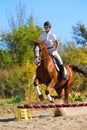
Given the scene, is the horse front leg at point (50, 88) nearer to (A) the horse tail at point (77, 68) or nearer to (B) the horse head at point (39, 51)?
(B) the horse head at point (39, 51)

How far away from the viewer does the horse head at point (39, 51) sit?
1335cm

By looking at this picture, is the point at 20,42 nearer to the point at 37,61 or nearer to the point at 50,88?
the point at 50,88

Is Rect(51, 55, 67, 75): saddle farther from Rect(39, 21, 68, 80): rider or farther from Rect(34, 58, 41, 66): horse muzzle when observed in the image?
Rect(34, 58, 41, 66): horse muzzle

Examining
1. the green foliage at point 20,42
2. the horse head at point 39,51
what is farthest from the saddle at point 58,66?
the green foliage at point 20,42

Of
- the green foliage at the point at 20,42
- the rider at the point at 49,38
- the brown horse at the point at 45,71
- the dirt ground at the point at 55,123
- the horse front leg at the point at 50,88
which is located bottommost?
the dirt ground at the point at 55,123

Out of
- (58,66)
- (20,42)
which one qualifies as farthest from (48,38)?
(20,42)

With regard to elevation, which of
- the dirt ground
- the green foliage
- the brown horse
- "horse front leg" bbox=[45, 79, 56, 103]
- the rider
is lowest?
the dirt ground

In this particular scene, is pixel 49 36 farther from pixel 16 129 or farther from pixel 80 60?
pixel 80 60

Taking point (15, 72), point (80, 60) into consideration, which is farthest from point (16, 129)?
point (80, 60)

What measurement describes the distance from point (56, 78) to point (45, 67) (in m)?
0.64

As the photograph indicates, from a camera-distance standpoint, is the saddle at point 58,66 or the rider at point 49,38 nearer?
the rider at point 49,38

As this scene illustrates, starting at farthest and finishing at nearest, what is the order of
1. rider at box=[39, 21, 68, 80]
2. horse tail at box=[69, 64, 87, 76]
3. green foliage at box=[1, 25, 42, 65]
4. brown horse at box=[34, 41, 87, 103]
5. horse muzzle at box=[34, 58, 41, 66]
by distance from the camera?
green foliage at box=[1, 25, 42, 65] → horse tail at box=[69, 64, 87, 76] → rider at box=[39, 21, 68, 80] → brown horse at box=[34, 41, 87, 103] → horse muzzle at box=[34, 58, 41, 66]

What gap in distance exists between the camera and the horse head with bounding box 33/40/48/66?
13352 mm

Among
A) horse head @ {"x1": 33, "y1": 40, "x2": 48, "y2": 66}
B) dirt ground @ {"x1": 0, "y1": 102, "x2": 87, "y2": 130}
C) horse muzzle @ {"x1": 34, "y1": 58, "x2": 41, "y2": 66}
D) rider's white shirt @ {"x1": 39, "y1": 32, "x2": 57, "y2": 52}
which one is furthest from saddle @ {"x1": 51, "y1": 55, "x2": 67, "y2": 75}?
dirt ground @ {"x1": 0, "y1": 102, "x2": 87, "y2": 130}
